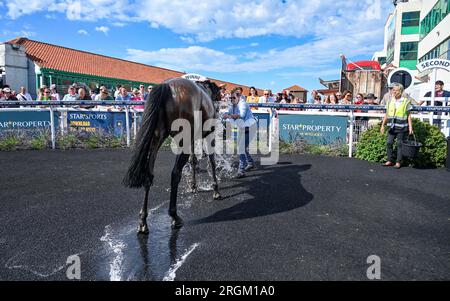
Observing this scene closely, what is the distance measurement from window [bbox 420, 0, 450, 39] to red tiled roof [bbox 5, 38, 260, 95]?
95.3ft

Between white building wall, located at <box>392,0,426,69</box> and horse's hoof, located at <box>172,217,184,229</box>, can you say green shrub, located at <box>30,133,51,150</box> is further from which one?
white building wall, located at <box>392,0,426,69</box>

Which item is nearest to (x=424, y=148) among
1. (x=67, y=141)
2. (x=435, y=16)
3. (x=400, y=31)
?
(x=67, y=141)

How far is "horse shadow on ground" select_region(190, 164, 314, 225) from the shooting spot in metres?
4.46

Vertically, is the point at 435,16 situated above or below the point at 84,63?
above

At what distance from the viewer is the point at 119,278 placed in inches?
110

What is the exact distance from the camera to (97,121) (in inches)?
421

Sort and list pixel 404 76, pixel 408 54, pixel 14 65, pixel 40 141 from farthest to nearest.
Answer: pixel 408 54 < pixel 14 65 < pixel 40 141 < pixel 404 76

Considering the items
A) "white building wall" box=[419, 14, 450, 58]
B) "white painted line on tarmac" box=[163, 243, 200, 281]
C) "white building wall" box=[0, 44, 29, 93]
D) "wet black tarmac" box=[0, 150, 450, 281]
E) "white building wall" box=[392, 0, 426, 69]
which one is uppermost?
"white building wall" box=[392, 0, 426, 69]

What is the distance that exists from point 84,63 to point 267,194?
32648 millimetres

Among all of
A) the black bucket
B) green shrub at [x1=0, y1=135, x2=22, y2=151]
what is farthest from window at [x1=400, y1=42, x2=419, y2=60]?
green shrub at [x1=0, y1=135, x2=22, y2=151]

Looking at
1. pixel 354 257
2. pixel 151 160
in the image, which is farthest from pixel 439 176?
pixel 151 160

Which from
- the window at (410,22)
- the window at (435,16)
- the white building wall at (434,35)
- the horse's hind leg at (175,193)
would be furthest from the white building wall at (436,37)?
the horse's hind leg at (175,193)

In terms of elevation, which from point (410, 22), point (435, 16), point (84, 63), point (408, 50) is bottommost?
point (84, 63)

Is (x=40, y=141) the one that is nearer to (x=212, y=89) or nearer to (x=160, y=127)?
(x=212, y=89)
